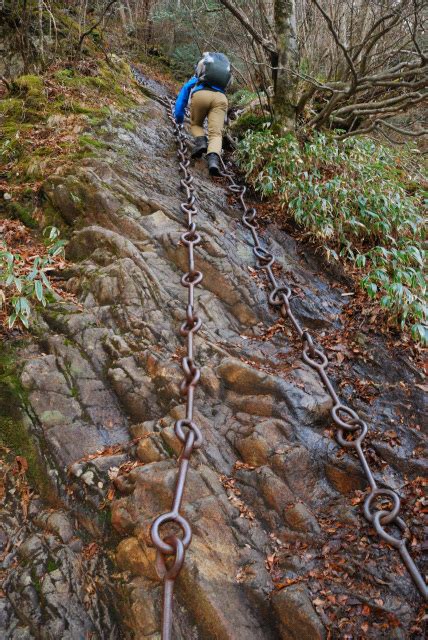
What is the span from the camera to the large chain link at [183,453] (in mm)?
1675

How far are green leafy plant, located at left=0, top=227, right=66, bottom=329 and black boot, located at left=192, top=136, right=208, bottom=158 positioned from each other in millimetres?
3561

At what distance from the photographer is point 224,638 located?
187 centimetres

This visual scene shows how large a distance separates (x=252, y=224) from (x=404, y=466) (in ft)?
11.9

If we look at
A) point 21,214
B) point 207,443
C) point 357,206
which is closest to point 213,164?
point 357,206

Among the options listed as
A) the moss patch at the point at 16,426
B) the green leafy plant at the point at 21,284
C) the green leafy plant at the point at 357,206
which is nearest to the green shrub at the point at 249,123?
the green leafy plant at the point at 357,206

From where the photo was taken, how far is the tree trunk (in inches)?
260

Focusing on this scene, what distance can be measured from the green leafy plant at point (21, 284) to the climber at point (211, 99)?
11.5ft

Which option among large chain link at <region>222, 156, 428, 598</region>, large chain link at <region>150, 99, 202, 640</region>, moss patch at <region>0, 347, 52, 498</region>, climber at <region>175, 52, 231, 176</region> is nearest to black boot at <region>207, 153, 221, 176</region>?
climber at <region>175, 52, 231, 176</region>

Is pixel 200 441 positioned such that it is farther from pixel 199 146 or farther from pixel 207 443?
pixel 199 146

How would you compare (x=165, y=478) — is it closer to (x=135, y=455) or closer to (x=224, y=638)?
(x=135, y=455)

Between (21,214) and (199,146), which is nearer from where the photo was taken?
(21,214)

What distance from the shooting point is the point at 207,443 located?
271 centimetres

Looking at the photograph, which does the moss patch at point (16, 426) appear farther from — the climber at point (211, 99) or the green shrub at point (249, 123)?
the green shrub at point (249, 123)

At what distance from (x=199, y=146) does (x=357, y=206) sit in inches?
115
